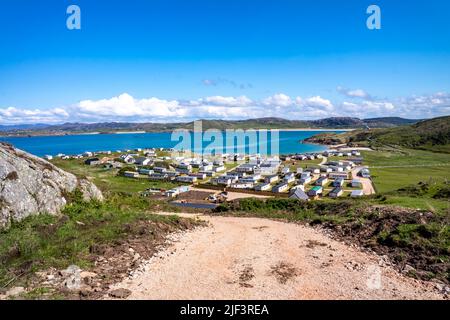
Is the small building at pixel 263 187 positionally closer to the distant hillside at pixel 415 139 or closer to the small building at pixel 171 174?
the small building at pixel 171 174

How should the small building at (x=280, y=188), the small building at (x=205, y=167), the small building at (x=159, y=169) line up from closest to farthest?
the small building at (x=280, y=188) < the small building at (x=159, y=169) < the small building at (x=205, y=167)

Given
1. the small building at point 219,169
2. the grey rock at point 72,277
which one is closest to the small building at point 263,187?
the small building at point 219,169

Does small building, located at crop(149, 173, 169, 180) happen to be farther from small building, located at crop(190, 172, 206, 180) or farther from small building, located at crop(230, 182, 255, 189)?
small building, located at crop(230, 182, 255, 189)

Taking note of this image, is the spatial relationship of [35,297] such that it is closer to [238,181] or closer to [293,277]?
[293,277]

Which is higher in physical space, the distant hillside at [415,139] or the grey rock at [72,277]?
the distant hillside at [415,139]

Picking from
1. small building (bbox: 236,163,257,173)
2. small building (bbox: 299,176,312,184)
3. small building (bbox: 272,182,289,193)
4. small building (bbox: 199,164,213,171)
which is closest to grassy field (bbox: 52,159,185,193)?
small building (bbox: 199,164,213,171)

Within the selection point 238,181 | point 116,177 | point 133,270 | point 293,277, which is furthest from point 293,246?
point 116,177
